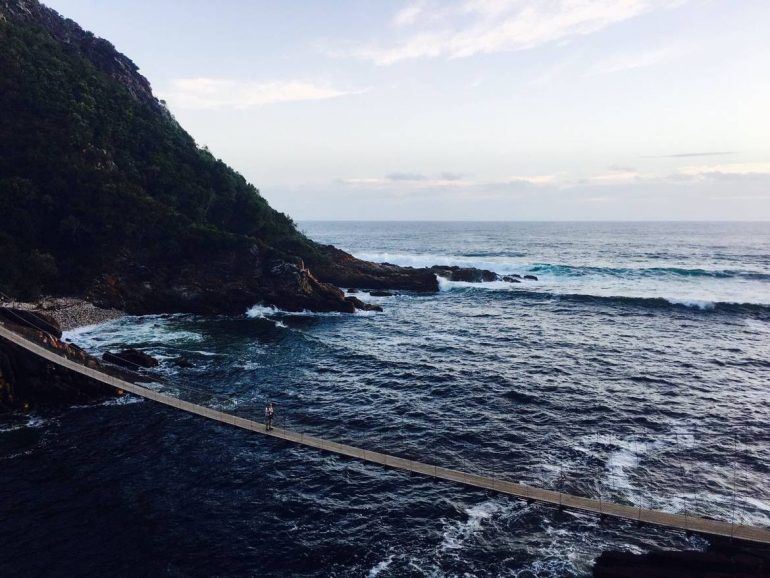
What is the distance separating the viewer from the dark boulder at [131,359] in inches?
1468

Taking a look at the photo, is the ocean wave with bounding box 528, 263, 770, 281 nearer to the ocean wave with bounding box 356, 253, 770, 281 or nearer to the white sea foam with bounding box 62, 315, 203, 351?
the ocean wave with bounding box 356, 253, 770, 281

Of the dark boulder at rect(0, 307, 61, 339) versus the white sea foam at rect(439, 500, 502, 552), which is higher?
the dark boulder at rect(0, 307, 61, 339)

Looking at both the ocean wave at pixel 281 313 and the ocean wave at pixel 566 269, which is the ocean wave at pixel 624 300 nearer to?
the ocean wave at pixel 566 269

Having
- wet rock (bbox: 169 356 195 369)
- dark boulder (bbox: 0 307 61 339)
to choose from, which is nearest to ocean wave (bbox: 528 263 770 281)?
wet rock (bbox: 169 356 195 369)

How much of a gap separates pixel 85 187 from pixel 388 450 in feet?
176

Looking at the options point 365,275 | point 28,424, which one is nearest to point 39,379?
point 28,424

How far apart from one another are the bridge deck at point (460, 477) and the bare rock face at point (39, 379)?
2.31ft

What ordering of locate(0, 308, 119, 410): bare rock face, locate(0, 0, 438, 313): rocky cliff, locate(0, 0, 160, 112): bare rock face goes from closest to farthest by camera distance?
locate(0, 308, 119, 410): bare rock face → locate(0, 0, 438, 313): rocky cliff → locate(0, 0, 160, 112): bare rock face

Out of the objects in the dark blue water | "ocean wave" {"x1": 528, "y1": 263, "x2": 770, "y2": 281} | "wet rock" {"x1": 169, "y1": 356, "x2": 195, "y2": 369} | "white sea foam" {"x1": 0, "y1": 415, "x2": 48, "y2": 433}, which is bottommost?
the dark blue water

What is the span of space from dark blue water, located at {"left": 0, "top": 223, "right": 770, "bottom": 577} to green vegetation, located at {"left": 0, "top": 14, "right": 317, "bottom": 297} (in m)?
10.9

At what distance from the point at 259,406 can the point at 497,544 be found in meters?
18.8

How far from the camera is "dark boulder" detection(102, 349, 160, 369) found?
37281 millimetres

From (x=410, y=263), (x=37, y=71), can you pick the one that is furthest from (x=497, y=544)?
(x=410, y=263)

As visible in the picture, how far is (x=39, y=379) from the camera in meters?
31.1
